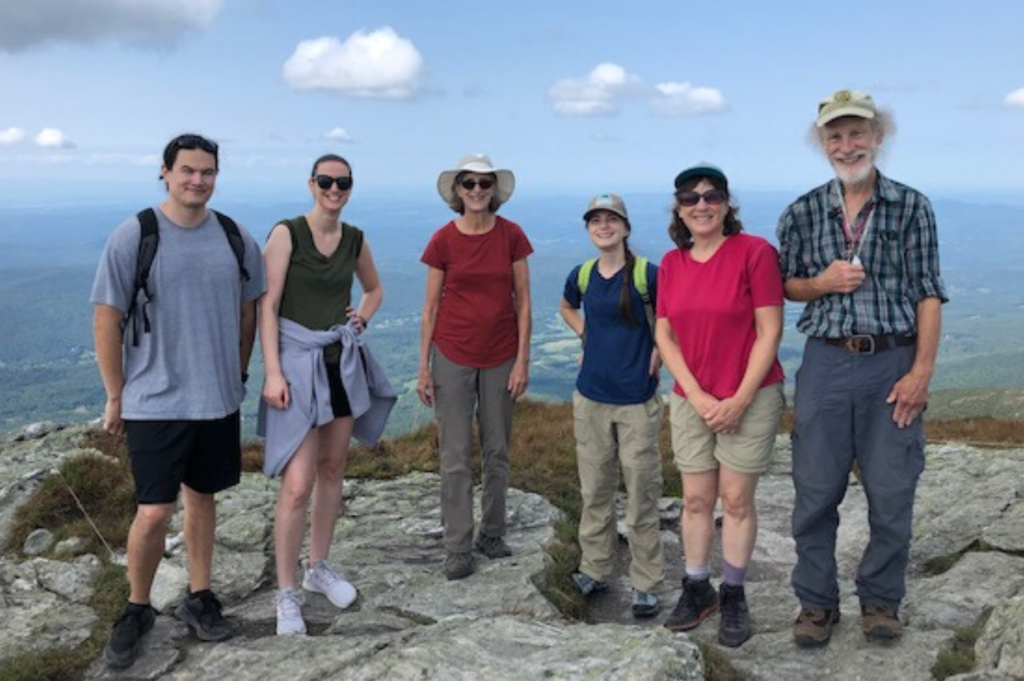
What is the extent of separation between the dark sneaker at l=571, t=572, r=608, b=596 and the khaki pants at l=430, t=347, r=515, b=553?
1.12 metres

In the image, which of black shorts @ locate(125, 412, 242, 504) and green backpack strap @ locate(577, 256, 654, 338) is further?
green backpack strap @ locate(577, 256, 654, 338)

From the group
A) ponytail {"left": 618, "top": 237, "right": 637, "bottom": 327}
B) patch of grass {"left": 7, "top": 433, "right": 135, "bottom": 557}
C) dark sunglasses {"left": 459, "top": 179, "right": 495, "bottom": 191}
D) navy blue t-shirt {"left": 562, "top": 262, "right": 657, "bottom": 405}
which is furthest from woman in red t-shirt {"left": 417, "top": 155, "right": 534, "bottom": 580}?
patch of grass {"left": 7, "top": 433, "right": 135, "bottom": 557}

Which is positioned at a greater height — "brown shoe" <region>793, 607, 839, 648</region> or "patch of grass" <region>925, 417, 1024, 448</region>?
"brown shoe" <region>793, 607, 839, 648</region>

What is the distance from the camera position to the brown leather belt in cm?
536

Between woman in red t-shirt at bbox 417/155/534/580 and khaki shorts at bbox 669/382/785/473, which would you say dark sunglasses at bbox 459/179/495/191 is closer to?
woman in red t-shirt at bbox 417/155/534/580

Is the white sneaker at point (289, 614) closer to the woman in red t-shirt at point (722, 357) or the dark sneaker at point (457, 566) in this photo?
the dark sneaker at point (457, 566)

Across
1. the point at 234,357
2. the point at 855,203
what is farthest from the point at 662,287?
the point at 234,357

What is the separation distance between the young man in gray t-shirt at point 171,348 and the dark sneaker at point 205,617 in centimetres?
41

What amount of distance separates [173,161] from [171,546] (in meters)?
4.79

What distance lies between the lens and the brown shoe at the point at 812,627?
588 centimetres

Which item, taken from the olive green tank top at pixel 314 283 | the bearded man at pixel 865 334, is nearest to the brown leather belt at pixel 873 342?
the bearded man at pixel 865 334

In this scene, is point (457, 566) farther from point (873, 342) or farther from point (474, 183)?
point (873, 342)

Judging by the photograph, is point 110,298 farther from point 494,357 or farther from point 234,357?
point 494,357

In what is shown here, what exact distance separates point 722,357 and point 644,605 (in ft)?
8.91
